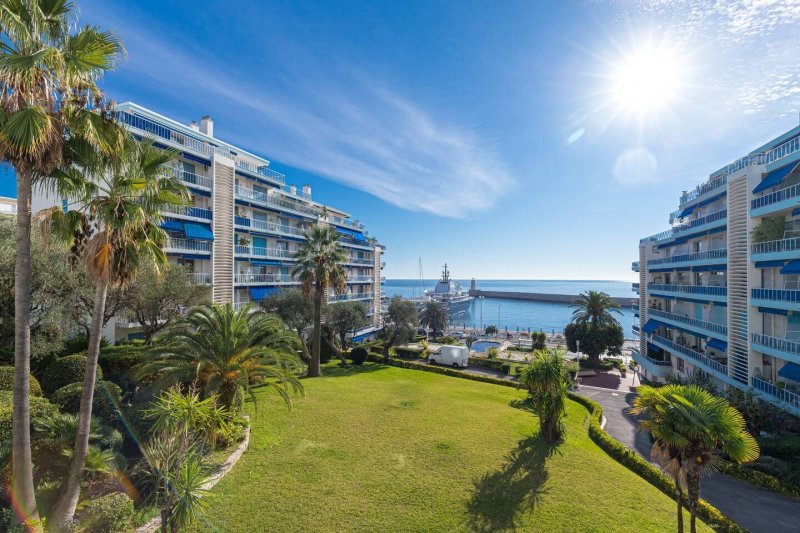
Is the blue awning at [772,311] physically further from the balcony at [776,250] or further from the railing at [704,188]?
the railing at [704,188]

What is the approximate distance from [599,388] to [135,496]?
34.5m

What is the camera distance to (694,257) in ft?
101

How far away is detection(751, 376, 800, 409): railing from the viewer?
19297 mm

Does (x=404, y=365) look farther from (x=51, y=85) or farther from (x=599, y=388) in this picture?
(x=51, y=85)

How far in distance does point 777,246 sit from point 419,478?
80.3ft

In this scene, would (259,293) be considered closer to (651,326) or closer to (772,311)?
(651,326)

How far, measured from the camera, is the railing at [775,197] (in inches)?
783

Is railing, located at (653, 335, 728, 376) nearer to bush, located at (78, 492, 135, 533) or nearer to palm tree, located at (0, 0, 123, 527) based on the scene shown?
bush, located at (78, 492, 135, 533)

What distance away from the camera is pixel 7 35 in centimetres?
766

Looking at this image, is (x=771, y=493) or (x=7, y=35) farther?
(x=771, y=493)

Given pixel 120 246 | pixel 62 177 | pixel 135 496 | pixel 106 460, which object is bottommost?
pixel 135 496

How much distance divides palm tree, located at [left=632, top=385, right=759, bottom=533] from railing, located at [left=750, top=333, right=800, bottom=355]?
1505cm

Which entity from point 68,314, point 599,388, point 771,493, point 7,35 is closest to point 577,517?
point 771,493

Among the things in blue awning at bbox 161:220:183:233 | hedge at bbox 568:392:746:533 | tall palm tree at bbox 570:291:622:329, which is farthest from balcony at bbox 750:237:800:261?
blue awning at bbox 161:220:183:233
